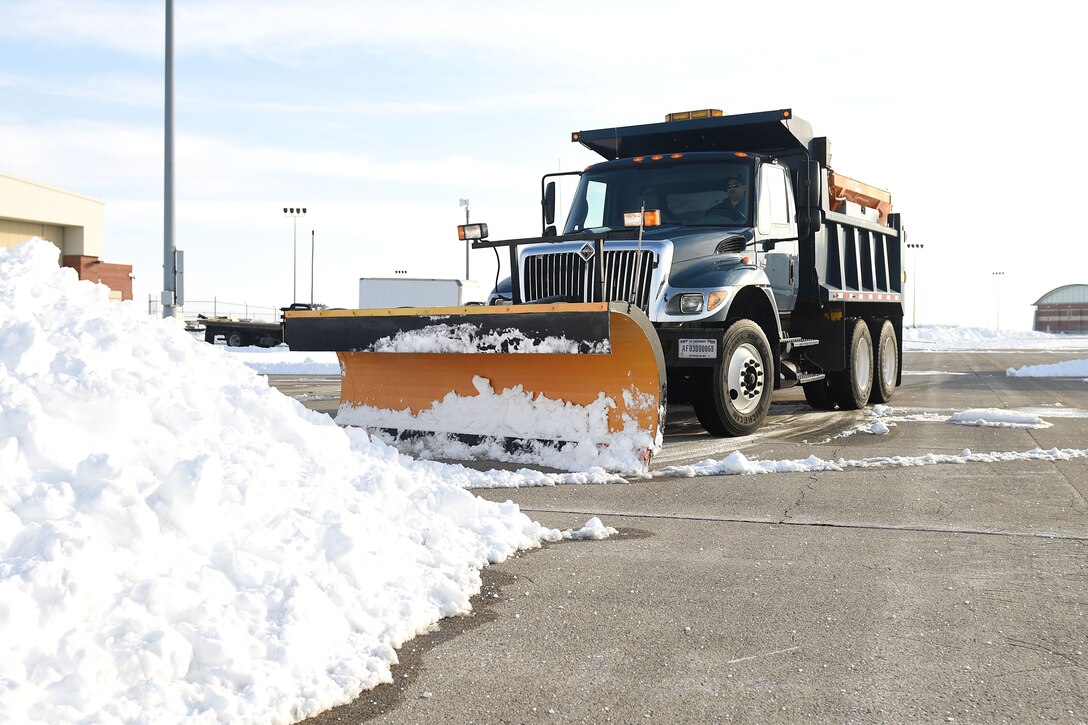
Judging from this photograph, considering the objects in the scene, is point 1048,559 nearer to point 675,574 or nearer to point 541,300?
point 675,574

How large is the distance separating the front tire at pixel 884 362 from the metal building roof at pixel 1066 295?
96.4 metres

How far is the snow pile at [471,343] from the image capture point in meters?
7.43

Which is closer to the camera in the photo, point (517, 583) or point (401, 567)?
point (401, 567)

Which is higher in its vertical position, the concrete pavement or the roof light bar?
the roof light bar

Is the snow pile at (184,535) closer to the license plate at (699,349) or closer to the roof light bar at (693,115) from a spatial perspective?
the license plate at (699,349)

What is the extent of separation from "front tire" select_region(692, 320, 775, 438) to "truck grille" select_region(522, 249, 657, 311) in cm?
95

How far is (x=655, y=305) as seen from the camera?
8.99 metres

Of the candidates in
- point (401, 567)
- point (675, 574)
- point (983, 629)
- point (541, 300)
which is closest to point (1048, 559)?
point (983, 629)

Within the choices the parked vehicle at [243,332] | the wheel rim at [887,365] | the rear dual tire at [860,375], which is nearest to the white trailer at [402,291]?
the parked vehicle at [243,332]

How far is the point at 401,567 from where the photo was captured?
429cm

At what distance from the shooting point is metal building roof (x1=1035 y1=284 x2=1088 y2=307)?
102 metres

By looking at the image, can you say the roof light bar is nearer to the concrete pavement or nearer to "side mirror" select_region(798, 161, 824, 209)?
"side mirror" select_region(798, 161, 824, 209)

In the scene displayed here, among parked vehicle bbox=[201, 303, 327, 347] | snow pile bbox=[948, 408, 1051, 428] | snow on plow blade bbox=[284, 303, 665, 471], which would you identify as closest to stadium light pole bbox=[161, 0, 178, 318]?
snow on plow blade bbox=[284, 303, 665, 471]

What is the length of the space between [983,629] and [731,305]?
6.03 metres
